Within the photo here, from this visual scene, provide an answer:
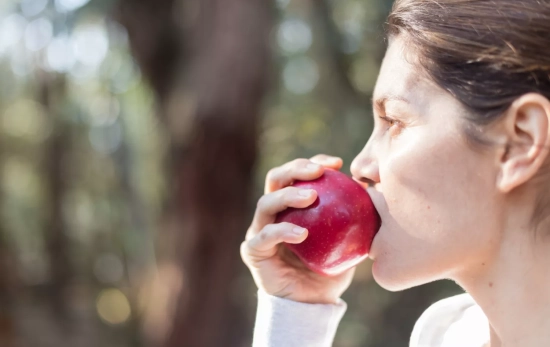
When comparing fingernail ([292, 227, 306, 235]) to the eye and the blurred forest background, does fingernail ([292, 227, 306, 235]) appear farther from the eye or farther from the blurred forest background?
the blurred forest background

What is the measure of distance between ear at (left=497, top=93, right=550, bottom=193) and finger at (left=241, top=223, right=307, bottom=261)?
0.42 m

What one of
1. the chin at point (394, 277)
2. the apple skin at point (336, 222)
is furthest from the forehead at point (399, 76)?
the chin at point (394, 277)

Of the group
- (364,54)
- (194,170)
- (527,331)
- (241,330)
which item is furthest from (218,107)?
(527,331)

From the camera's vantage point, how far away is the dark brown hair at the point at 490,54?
0.97 metres

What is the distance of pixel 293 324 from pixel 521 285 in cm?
56

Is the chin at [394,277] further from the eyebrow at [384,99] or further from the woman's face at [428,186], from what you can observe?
the eyebrow at [384,99]

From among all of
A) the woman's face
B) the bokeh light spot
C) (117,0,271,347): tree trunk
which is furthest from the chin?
the bokeh light spot

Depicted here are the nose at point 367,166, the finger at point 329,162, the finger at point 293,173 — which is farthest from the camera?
the finger at point 329,162

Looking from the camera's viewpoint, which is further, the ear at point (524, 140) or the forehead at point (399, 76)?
the forehead at point (399, 76)

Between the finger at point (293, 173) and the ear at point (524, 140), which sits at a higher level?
the ear at point (524, 140)

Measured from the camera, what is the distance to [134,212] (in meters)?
9.80

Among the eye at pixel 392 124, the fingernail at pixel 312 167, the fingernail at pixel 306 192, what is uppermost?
the eye at pixel 392 124

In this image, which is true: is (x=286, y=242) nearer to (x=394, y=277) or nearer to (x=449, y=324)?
(x=394, y=277)

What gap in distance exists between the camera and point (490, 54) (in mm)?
983
